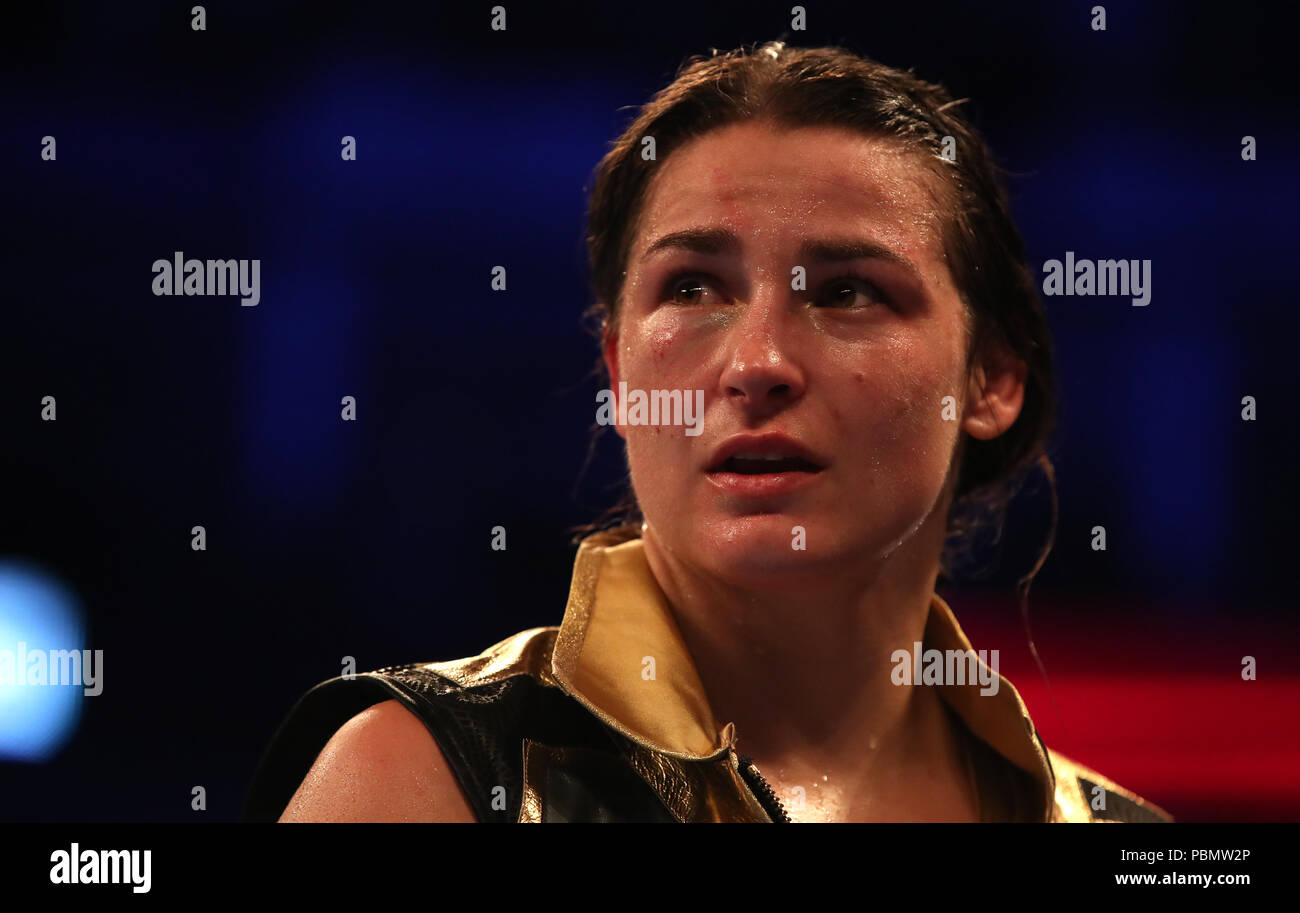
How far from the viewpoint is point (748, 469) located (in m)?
1.77

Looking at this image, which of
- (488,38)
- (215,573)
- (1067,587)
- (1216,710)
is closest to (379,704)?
(215,573)

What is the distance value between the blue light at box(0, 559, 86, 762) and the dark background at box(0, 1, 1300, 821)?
0.03 metres

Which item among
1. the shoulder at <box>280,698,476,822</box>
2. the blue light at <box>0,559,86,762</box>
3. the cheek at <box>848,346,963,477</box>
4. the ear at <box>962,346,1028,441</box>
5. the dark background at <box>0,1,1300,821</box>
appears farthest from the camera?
the dark background at <box>0,1,1300,821</box>

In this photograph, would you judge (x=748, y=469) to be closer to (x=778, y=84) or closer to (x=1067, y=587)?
(x=778, y=84)

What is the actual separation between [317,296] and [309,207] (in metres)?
0.18

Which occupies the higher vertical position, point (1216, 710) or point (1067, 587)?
point (1067, 587)

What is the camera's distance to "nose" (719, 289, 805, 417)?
1.73 metres

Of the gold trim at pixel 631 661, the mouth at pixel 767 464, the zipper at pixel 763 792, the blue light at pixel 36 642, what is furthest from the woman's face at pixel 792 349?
the blue light at pixel 36 642

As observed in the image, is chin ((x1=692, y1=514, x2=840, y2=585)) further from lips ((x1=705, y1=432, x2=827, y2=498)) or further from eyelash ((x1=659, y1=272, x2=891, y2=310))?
eyelash ((x1=659, y1=272, x2=891, y2=310))

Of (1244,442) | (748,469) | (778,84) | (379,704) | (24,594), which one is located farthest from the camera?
(1244,442)

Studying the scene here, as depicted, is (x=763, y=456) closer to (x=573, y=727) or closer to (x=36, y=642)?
(x=573, y=727)

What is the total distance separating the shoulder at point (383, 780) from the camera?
1.57m

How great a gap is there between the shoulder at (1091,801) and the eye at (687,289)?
1.03 metres

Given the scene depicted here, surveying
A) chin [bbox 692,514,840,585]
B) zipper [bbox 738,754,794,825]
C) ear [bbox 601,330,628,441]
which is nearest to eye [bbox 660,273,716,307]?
ear [bbox 601,330,628,441]
